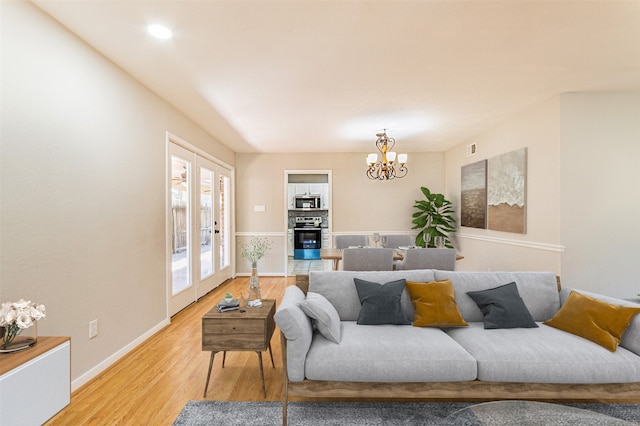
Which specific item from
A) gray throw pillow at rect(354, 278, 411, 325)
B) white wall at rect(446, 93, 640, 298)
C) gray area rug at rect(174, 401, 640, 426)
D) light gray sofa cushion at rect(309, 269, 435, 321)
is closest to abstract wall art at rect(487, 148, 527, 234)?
white wall at rect(446, 93, 640, 298)

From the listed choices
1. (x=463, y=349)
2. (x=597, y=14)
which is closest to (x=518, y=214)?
(x=597, y=14)

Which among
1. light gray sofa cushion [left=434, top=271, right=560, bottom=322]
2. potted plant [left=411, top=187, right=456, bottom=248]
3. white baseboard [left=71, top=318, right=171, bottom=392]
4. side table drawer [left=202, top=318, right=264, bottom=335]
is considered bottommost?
white baseboard [left=71, top=318, right=171, bottom=392]

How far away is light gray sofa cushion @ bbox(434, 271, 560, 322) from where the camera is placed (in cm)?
241

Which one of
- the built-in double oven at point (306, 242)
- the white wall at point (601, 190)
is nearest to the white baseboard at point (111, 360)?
the white wall at point (601, 190)

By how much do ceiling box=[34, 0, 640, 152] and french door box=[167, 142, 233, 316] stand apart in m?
0.75

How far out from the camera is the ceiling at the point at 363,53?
1.98 m

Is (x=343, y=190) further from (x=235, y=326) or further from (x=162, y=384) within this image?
(x=162, y=384)

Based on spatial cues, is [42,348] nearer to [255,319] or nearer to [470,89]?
[255,319]

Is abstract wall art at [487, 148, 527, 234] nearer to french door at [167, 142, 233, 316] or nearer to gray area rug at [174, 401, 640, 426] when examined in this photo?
gray area rug at [174, 401, 640, 426]

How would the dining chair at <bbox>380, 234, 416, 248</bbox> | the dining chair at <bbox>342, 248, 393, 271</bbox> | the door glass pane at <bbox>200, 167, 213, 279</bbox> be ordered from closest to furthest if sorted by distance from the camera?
the dining chair at <bbox>342, 248, 393, 271</bbox> < the door glass pane at <bbox>200, 167, 213, 279</bbox> < the dining chair at <bbox>380, 234, 416, 248</bbox>

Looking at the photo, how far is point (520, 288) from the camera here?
246 cm

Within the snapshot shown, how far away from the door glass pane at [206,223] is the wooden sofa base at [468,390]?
11.0 feet

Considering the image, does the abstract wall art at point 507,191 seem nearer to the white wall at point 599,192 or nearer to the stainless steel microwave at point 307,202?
the white wall at point 599,192

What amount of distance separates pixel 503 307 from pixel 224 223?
15.7 ft
